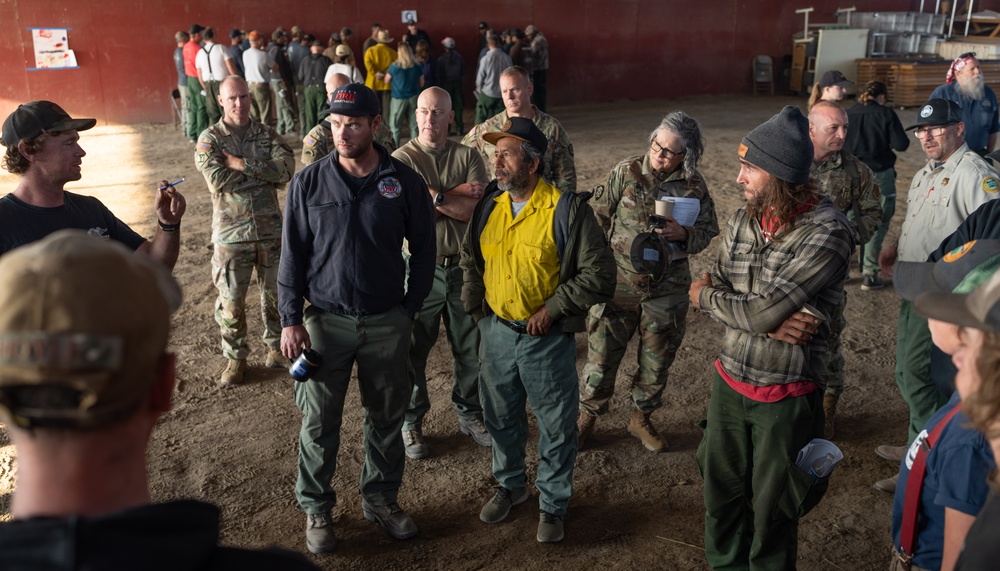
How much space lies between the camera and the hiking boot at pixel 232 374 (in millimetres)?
5961

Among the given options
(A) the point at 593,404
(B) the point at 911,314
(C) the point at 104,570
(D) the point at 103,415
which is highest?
(D) the point at 103,415

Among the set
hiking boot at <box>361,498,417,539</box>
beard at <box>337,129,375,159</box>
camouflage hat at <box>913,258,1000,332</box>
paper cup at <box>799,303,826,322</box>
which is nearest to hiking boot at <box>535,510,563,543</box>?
hiking boot at <box>361,498,417,539</box>

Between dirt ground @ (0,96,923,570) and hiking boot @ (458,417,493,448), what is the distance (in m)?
0.06

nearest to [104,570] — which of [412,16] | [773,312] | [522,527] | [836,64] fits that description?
[773,312]

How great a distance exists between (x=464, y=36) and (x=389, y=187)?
16991 millimetres

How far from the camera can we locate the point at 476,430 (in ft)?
→ 17.1

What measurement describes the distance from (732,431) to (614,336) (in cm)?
152

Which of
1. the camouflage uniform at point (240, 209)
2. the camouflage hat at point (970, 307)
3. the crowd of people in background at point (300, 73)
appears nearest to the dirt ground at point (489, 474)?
the camouflage uniform at point (240, 209)

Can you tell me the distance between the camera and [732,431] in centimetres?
356

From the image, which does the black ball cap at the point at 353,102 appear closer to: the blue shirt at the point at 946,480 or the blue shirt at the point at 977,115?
the blue shirt at the point at 946,480

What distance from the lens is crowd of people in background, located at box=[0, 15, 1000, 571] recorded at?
1302 mm

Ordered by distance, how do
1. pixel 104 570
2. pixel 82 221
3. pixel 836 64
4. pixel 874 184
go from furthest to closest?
pixel 836 64 → pixel 874 184 → pixel 82 221 → pixel 104 570

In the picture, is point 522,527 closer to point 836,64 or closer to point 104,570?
point 104,570

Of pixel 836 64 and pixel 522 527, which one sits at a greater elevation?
pixel 836 64
